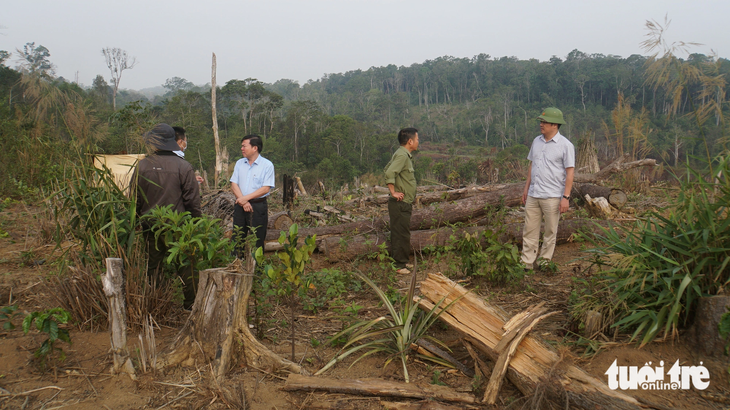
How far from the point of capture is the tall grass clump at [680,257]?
8.38 feet

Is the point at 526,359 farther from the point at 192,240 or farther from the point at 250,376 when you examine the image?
the point at 192,240

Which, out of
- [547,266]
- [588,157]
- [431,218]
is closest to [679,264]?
[547,266]

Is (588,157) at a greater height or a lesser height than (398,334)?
greater

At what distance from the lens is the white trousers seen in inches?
182

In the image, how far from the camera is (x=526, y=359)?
95.2 inches

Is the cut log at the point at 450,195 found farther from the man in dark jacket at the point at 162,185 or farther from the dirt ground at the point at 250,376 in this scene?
the man in dark jacket at the point at 162,185

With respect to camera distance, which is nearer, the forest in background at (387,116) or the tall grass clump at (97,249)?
the tall grass clump at (97,249)

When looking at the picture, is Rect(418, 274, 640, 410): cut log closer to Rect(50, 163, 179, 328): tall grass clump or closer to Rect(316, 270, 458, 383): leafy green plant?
Rect(316, 270, 458, 383): leafy green plant

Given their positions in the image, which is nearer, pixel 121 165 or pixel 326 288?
pixel 121 165

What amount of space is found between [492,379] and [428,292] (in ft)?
2.39

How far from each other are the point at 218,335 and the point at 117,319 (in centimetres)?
57

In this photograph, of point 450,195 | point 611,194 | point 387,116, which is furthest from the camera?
point 387,116

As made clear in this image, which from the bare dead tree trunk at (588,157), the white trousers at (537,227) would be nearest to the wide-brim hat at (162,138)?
the white trousers at (537,227)

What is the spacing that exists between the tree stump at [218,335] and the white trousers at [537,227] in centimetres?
313
